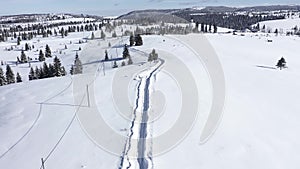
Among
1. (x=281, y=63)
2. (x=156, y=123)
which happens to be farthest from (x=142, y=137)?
(x=281, y=63)

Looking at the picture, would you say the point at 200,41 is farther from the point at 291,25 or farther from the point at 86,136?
the point at 291,25

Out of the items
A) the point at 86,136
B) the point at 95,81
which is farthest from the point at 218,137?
the point at 95,81

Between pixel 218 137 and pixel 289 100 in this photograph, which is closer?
pixel 218 137

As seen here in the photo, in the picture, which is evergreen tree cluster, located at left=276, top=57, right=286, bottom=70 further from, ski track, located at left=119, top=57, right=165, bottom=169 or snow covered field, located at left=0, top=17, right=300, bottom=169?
ski track, located at left=119, top=57, right=165, bottom=169

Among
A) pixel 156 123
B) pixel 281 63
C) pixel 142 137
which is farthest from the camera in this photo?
pixel 281 63

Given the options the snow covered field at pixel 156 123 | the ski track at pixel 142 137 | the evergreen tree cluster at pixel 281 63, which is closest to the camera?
the ski track at pixel 142 137

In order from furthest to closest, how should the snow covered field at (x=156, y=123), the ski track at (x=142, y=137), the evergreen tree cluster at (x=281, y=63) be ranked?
the evergreen tree cluster at (x=281, y=63)
the snow covered field at (x=156, y=123)
the ski track at (x=142, y=137)

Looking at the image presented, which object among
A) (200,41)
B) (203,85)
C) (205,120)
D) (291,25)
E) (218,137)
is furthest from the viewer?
(291,25)

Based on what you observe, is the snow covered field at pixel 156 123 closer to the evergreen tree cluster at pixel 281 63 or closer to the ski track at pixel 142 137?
the ski track at pixel 142 137

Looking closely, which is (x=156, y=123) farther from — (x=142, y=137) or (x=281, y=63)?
(x=281, y=63)

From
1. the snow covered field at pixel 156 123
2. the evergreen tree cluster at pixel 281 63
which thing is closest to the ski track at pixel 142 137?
the snow covered field at pixel 156 123

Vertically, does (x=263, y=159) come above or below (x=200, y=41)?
below
